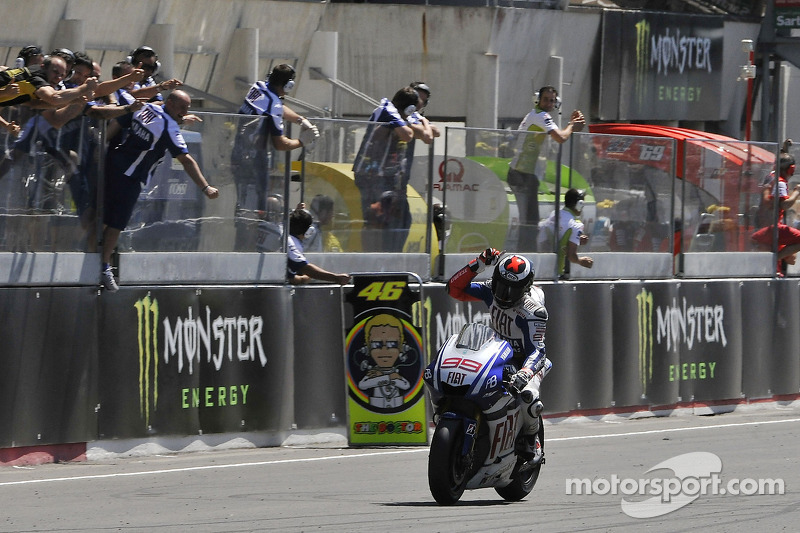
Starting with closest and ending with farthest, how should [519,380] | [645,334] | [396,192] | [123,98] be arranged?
[519,380]
[123,98]
[396,192]
[645,334]

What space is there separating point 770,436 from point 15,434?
7.32 meters

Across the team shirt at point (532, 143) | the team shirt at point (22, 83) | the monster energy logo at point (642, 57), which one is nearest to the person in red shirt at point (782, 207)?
the team shirt at point (532, 143)

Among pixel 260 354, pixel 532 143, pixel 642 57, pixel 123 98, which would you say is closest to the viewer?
pixel 123 98

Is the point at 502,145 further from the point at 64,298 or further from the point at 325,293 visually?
the point at 64,298

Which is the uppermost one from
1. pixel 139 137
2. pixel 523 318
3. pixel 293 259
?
pixel 139 137

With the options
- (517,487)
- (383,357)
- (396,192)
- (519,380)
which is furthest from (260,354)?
(519,380)

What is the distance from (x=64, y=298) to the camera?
11.7 metres

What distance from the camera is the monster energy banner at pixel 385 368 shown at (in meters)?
13.2

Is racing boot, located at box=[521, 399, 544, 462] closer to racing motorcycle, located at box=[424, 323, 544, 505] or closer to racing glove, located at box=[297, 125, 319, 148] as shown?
racing motorcycle, located at box=[424, 323, 544, 505]

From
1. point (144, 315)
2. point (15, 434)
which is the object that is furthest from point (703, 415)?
point (15, 434)

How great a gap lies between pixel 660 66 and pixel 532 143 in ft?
60.5

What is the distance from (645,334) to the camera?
16.4 m

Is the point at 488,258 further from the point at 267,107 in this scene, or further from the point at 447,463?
the point at 267,107

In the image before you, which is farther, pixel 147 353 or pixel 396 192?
pixel 396 192
